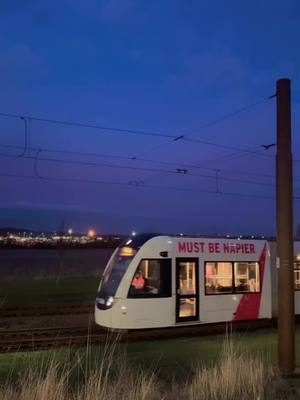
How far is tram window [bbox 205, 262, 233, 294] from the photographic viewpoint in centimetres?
1870

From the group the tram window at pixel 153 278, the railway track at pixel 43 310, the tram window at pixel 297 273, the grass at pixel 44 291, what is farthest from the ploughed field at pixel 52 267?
the tram window at pixel 153 278

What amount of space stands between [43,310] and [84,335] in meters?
6.47

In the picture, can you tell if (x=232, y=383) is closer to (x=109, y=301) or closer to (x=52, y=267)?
(x=109, y=301)

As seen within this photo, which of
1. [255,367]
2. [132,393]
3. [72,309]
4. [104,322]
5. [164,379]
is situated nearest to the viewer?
[132,393]

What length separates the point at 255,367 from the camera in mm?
9539

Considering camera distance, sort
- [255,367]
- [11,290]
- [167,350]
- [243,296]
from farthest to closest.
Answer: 1. [11,290]
2. [243,296]
3. [167,350]
4. [255,367]

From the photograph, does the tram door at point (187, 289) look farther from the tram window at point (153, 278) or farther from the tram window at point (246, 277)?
the tram window at point (246, 277)

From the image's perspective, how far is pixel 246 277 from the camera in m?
20.0

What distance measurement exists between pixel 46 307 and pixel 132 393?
1788 cm

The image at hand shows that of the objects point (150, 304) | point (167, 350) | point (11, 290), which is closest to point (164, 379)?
point (167, 350)

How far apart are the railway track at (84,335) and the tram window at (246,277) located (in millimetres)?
1149

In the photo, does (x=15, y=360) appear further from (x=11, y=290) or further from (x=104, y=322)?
(x=11, y=290)

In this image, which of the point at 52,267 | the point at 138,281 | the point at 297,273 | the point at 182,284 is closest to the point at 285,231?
the point at 138,281

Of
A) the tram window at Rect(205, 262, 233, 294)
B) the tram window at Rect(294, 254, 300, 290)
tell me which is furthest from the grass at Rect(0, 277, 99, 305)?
the tram window at Rect(294, 254, 300, 290)
